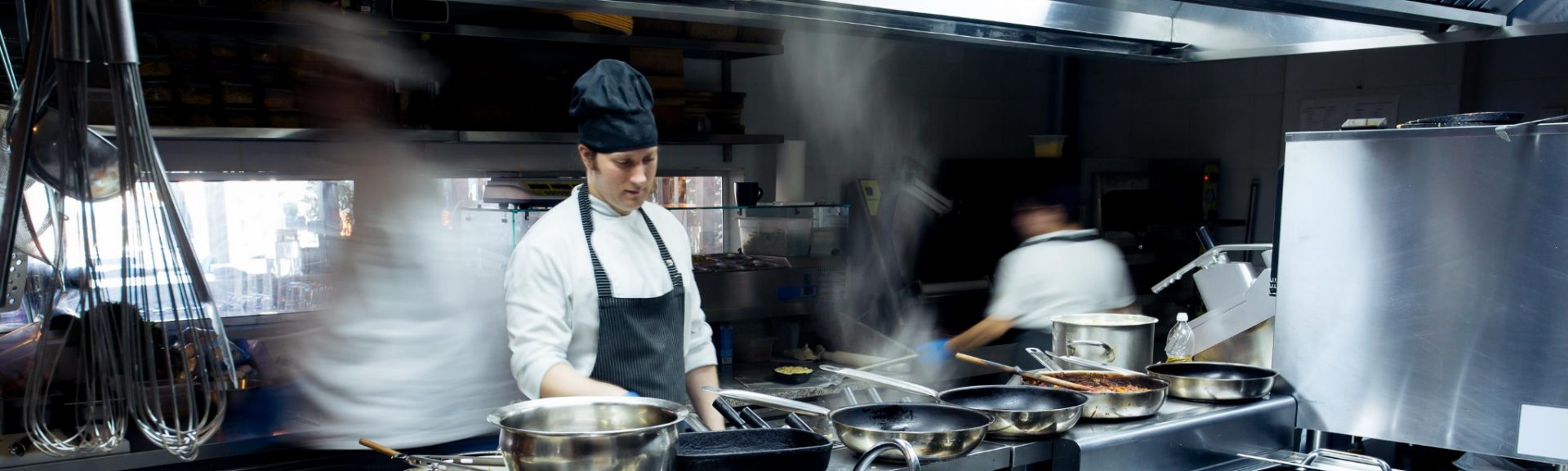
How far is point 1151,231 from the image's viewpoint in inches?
230

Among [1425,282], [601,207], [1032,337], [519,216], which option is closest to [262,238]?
[519,216]

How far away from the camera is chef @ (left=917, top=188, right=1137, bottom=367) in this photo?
4172 mm

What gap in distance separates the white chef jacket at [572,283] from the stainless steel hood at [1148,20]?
0.51 meters

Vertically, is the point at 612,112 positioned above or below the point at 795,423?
above

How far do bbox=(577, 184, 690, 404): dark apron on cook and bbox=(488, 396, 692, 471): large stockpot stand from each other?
0.86m

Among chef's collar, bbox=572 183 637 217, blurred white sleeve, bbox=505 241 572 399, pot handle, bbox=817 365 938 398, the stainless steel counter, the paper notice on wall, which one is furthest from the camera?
the paper notice on wall

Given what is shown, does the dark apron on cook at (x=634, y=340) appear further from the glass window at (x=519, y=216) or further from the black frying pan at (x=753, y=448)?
the glass window at (x=519, y=216)

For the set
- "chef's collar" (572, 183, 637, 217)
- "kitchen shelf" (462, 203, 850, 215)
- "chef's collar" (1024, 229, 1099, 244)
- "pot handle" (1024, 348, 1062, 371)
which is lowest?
"pot handle" (1024, 348, 1062, 371)

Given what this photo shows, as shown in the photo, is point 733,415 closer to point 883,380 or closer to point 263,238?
point 883,380

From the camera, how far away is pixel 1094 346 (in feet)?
8.12

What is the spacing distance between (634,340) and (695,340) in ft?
0.84

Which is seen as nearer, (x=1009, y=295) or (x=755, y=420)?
(x=755, y=420)

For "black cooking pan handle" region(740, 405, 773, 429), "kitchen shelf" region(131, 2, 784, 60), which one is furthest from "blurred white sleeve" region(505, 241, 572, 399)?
"kitchen shelf" region(131, 2, 784, 60)

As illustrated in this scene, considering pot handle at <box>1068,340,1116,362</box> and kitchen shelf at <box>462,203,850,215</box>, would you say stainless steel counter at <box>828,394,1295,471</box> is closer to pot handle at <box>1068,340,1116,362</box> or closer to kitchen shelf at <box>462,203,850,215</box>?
pot handle at <box>1068,340,1116,362</box>
